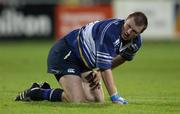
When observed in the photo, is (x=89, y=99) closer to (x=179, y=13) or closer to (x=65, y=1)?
(x=179, y=13)

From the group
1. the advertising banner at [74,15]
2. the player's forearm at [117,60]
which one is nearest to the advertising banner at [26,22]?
the advertising banner at [74,15]

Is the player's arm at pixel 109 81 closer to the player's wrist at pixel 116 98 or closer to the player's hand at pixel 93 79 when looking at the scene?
the player's wrist at pixel 116 98

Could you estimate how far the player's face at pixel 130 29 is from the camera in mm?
11742

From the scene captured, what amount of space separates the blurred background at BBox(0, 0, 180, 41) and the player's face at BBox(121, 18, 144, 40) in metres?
20.5

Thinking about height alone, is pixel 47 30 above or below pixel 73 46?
below

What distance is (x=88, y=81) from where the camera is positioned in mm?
12844

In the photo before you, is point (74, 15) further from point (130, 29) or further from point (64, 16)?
point (130, 29)

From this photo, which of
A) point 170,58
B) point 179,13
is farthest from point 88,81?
point 179,13

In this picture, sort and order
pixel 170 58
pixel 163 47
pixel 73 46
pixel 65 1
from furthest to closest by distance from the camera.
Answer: pixel 65 1
pixel 163 47
pixel 170 58
pixel 73 46

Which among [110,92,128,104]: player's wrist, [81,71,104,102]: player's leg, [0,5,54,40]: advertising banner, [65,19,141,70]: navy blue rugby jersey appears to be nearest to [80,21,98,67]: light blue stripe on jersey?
[65,19,141,70]: navy blue rugby jersey

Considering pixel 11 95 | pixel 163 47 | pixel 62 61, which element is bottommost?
pixel 163 47

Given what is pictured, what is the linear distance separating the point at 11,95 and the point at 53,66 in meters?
1.61

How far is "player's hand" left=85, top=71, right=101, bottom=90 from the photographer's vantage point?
12695 mm

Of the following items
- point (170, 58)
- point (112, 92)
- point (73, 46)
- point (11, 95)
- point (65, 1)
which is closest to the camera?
point (112, 92)
